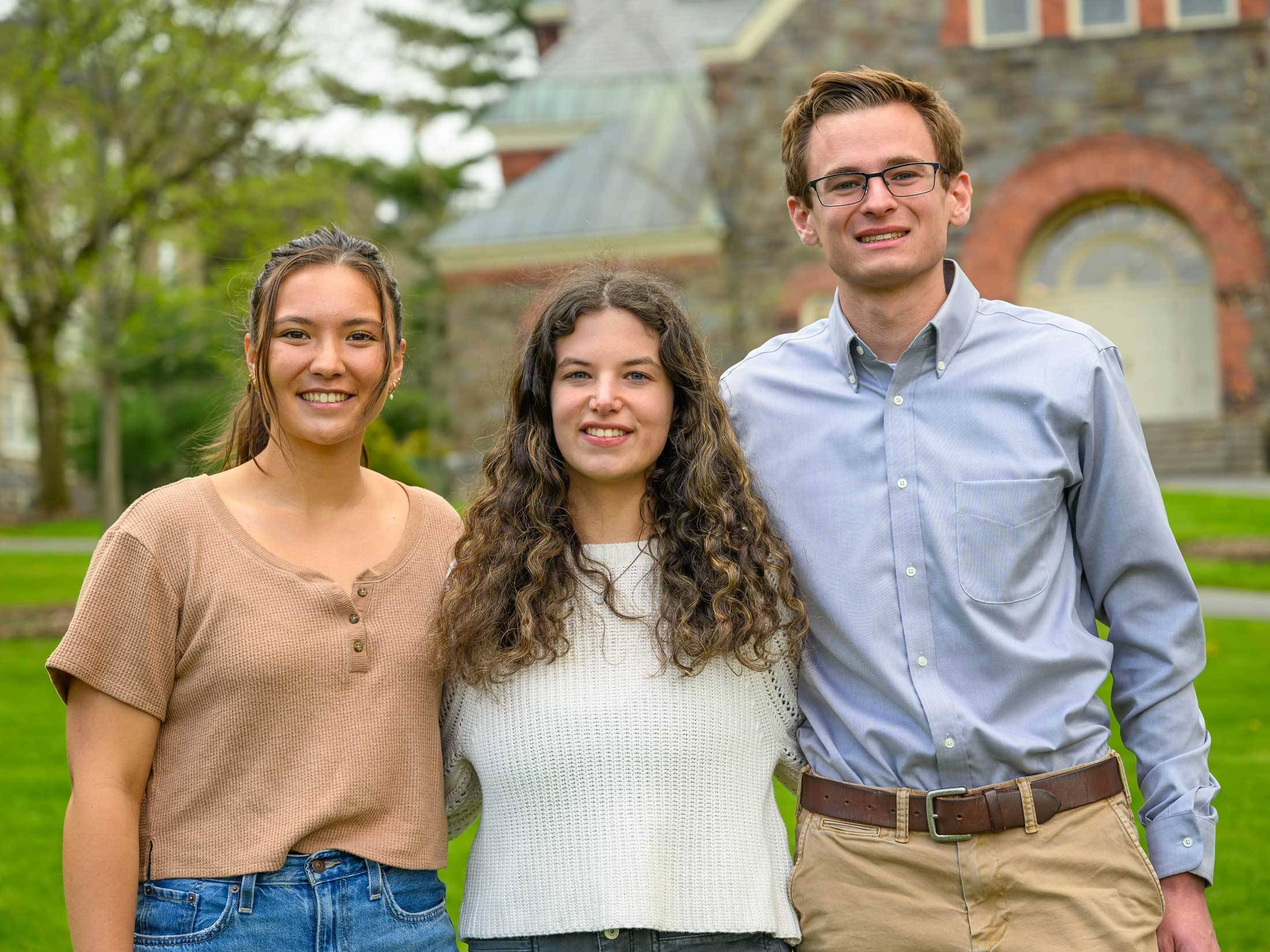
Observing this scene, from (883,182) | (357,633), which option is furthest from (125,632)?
(883,182)

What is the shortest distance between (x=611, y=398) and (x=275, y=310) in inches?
29.3

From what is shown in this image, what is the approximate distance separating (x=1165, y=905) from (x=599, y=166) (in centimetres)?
1852

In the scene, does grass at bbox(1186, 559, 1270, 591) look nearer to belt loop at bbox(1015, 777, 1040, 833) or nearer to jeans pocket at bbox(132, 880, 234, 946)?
belt loop at bbox(1015, 777, 1040, 833)

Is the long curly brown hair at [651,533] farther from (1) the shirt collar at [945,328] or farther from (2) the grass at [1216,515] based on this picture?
(2) the grass at [1216,515]

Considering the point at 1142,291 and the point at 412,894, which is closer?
the point at 412,894

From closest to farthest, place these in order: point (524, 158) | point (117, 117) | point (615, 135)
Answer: point (117, 117) < point (615, 135) < point (524, 158)

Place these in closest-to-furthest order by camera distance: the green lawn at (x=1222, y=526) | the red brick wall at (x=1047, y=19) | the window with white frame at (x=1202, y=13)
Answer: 1. the green lawn at (x=1222, y=526)
2. the window with white frame at (x=1202, y=13)
3. the red brick wall at (x=1047, y=19)

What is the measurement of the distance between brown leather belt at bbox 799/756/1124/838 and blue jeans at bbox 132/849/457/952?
3.08ft

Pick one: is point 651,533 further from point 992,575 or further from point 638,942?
point 638,942

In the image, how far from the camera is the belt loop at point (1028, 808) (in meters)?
2.81

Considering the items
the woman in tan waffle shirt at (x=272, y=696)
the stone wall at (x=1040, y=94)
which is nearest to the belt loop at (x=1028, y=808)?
the woman in tan waffle shirt at (x=272, y=696)

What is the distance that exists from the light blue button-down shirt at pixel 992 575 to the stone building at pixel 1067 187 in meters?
13.8

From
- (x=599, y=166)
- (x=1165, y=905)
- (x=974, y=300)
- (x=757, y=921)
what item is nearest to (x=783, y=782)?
(x=757, y=921)

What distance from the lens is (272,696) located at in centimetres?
273
